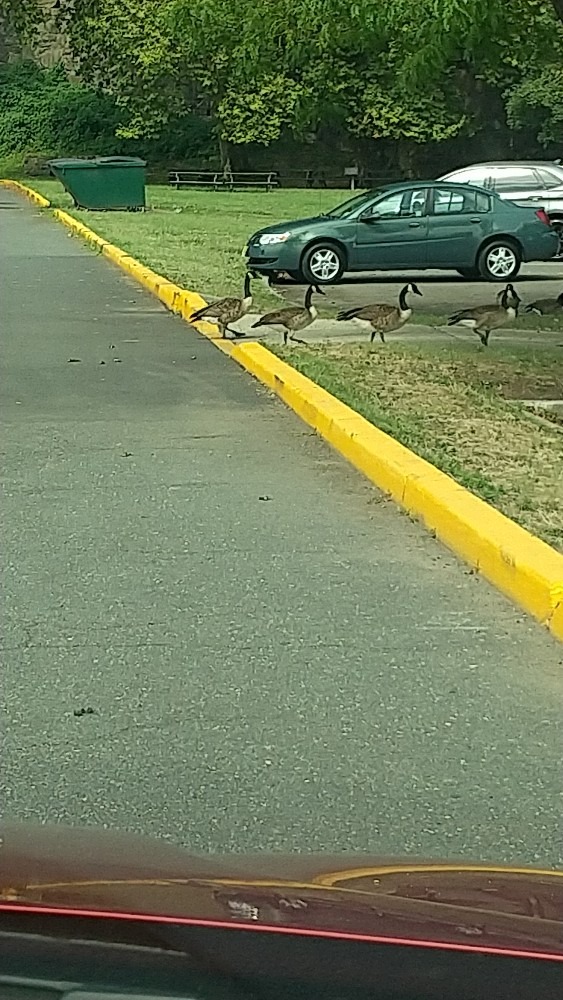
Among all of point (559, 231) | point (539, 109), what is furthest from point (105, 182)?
point (539, 109)

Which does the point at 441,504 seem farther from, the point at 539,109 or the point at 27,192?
the point at 539,109

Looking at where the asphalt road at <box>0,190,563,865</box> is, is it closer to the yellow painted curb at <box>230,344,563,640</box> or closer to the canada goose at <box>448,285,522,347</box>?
the yellow painted curb at <box>230,344,563,640</box>

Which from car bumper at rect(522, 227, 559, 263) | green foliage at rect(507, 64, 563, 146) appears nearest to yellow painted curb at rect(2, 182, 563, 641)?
car bumper at rect(522, 227, 559, 263)

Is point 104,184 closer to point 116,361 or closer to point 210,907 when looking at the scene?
point 116,361

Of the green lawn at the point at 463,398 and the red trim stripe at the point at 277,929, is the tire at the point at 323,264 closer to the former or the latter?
the green lawn at the point at 463,398

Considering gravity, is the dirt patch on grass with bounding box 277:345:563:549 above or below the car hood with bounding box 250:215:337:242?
below

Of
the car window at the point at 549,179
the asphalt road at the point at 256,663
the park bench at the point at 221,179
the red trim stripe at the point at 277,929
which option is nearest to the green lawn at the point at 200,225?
the park bench at the point at 221,179

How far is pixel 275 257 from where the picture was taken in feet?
65.0

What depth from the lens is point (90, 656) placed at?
5668 mm

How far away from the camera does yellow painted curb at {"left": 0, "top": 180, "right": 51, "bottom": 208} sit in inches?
1465

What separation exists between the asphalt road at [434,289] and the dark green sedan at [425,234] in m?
0.28

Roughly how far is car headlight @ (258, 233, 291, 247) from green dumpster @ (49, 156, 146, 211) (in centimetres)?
1558

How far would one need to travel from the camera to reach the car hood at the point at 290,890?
1.92m

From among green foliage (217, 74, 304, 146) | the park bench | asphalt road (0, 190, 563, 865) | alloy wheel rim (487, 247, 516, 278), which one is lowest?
asphalt road (0, 190, 563, 865)
